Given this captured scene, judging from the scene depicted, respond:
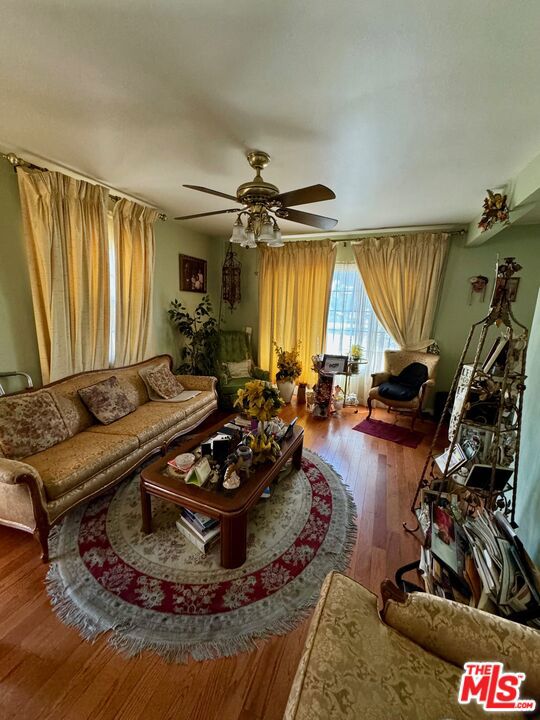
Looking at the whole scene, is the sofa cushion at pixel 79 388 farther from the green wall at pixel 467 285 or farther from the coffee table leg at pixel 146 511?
the green wall at pixel 467 285

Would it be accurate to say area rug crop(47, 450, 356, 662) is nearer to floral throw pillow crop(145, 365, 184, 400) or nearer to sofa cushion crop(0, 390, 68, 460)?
sofa cushion crop(0, 390, 68, 460)

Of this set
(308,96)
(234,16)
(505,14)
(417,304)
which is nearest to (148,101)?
(234,16)

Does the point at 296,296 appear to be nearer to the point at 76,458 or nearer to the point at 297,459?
the point at 297,459

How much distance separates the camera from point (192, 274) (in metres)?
4.06

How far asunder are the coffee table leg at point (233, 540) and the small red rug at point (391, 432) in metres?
2.16

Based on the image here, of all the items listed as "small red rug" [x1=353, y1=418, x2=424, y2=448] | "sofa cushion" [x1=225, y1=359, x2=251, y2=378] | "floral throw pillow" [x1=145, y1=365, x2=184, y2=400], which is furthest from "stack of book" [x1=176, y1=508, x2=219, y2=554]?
"sofa cushion" [x1=225, y1=359, x2=251, y2=378]

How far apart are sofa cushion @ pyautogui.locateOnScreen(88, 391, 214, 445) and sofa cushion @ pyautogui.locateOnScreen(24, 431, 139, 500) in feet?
0.31

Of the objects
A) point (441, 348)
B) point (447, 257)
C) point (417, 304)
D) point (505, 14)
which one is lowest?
point (441, 348)

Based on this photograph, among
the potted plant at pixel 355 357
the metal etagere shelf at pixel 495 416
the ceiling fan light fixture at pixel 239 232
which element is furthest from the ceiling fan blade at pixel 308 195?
the potted plant at pixel 355 357

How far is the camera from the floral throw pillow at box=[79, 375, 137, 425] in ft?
7.87

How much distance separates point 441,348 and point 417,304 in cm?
68

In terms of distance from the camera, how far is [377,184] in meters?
2.28

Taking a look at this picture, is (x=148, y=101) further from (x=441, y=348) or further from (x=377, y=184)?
(x=441, y=348)

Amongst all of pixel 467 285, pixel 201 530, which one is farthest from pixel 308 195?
pixel 467 285
